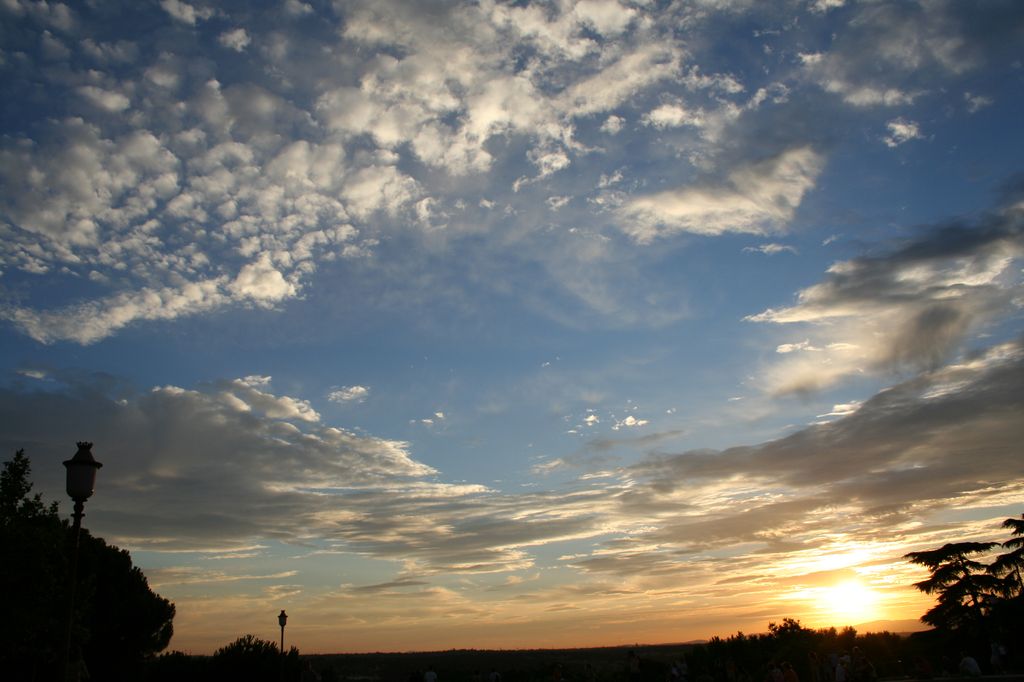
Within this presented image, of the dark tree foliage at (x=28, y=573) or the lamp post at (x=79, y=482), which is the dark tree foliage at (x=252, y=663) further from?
the lamp post at (x=79, y=482)

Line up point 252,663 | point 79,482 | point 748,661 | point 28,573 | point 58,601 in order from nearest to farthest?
point 79,482 → point 28,573 → point 58,601 → point 252,663 → point 748,661

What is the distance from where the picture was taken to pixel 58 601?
21000mm

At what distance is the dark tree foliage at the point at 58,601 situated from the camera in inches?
741

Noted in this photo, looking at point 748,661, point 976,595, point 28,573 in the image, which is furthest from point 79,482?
point 976,595

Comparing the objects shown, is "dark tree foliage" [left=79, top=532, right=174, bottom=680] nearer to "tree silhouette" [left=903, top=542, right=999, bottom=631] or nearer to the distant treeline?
the distant treeline

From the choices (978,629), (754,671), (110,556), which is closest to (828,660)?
(754,671)

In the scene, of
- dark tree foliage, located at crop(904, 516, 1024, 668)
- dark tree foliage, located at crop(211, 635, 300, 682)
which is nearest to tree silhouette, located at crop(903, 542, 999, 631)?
dark tree foliage, located at crop(904, 516, 1024, 668)

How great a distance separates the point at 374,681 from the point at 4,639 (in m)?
59.7

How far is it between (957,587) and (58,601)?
142ft

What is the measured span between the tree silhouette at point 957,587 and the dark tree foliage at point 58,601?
40.7m

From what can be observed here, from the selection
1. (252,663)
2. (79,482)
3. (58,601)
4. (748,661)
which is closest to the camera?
(79,482)

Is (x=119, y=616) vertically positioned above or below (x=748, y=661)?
above

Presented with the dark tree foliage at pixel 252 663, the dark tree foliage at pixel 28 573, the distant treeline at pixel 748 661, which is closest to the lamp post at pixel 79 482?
the dark tree foliage at pixel 28 573

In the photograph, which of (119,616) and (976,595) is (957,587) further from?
(119,616)
